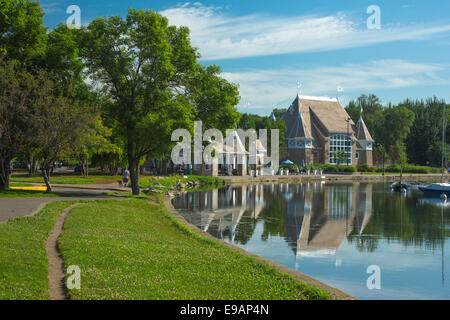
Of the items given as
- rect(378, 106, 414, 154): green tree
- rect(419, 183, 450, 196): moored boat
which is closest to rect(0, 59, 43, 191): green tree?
rect(419, 183, 450, 196): moored boat

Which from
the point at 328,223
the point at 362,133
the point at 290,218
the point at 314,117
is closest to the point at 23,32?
the point at 290,218

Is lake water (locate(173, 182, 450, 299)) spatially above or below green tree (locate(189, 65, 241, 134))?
below

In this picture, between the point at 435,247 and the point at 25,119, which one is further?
the point at 25,119

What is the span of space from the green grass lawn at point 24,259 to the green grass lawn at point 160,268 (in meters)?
0.62

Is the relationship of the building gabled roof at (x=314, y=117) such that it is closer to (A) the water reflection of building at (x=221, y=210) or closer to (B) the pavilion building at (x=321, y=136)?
(B) the pavilion building at (x=321, y=136)

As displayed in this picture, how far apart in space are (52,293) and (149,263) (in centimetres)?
299

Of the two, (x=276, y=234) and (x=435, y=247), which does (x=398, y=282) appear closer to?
(x=435, y=247)

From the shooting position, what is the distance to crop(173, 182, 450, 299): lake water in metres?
13.4

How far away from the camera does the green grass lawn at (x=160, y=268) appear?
30.5 feet

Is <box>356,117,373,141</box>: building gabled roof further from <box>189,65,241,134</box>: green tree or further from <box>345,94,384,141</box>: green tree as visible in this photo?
<box>189,65,241,134</box>: green tree

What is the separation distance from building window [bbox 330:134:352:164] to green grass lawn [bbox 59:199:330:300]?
80.3m

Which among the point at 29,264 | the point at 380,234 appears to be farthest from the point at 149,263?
the point at 380,234

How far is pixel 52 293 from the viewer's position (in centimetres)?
887
